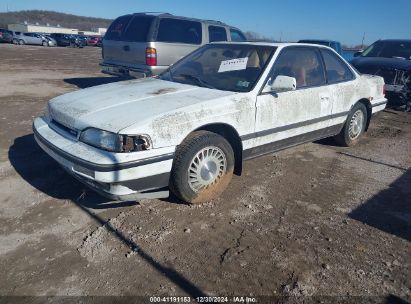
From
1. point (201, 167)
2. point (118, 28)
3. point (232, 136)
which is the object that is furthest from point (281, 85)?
point (118, 28)

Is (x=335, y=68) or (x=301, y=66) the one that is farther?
(x=335, y=68)

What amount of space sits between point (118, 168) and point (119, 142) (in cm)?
22

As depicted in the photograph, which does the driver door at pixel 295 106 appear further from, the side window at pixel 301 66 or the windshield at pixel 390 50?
the windshield at pixel 390 50

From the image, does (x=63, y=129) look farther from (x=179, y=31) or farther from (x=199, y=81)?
(x=179, y=31)

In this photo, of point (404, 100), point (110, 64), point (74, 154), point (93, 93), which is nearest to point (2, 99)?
point (110, 64)

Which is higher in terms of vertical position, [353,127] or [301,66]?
[301,66]

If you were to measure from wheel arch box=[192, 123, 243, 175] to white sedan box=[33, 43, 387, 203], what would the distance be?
11 mm

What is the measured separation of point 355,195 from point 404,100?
18.9 feet

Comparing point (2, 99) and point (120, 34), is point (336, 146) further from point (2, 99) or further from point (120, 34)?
point (2, 99)

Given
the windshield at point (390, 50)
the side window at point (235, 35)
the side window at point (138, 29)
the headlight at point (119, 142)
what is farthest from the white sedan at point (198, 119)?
the side window at point (235, 35)

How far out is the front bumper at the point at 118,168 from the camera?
9.65 ft

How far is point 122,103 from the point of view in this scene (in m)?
3.52

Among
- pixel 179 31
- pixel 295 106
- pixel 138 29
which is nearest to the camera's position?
pixel 295 106

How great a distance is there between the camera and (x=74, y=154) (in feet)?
10.2
